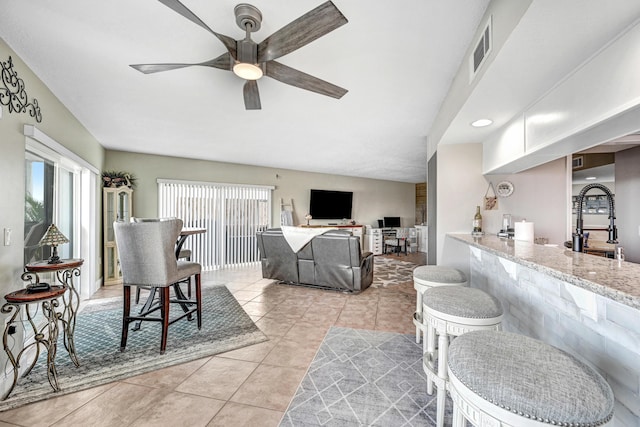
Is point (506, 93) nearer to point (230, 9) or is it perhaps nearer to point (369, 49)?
point (369, 49)

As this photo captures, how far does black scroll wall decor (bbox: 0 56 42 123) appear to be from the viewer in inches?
74.1

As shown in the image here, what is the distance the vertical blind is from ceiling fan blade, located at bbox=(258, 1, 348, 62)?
457 centimetres

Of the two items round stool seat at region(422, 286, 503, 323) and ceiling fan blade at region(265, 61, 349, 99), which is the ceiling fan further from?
round stool seat at region(422, 286, 503, 323)

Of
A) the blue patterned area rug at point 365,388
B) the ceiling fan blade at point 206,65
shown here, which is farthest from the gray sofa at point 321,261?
the ceiling fan blade at point 206,65

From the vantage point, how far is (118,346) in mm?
2369

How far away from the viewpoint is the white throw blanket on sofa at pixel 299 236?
4004 millimetres

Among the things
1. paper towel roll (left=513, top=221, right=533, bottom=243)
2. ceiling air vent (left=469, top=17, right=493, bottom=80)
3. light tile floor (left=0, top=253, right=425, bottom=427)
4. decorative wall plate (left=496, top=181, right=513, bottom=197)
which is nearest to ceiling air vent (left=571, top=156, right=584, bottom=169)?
decorative wall plate (left=496, top=181, right=513, bottom=197)

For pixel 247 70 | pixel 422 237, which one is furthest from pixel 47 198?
pixel 422 237

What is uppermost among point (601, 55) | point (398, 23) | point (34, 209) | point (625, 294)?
point (398, 23)

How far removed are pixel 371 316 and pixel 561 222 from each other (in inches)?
91.5

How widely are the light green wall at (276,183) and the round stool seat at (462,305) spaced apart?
5435 millimetres

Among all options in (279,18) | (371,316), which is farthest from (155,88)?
(371,316)

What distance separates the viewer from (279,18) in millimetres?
1674

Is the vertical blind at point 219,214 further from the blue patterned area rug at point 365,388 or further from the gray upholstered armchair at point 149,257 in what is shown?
the blue patterned area rug at point 365,388
